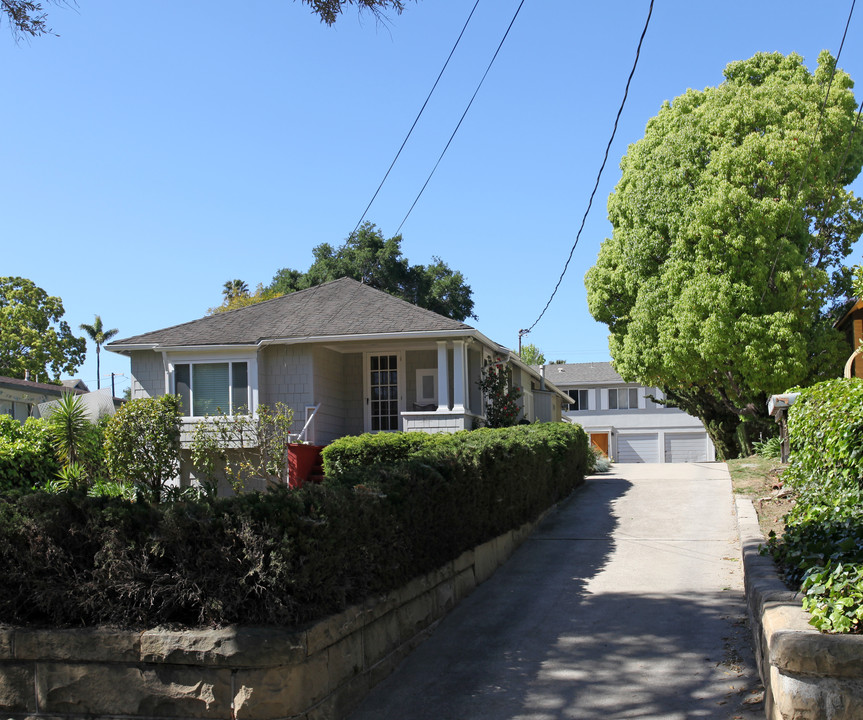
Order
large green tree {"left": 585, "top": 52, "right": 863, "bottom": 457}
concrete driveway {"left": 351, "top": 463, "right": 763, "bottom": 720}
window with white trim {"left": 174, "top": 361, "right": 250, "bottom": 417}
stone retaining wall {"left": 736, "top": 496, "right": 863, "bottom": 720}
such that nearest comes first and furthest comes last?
stone retaining wall {"left": 736, "top": 496, "right": 863, "bottom": 720}
concrete driveway {"left": 351, "top": 463, "right": 763, "bottom": 720}
window with white trim {"left": 174, "top": 361, "right": 250, "bottom": 417}
large green tree {"left": 585, "top": 52, "right": 863, "bottom": 457}

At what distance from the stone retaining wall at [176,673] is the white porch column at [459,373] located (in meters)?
13.0

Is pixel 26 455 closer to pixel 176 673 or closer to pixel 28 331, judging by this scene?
pixel 176 673

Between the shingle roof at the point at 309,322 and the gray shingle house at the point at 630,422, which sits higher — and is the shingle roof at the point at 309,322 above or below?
above

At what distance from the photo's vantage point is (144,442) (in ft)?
54.3

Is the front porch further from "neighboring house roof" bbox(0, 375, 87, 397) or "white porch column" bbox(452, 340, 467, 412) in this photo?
"neighboring house roof" bbox(0, 375, 87, 397)

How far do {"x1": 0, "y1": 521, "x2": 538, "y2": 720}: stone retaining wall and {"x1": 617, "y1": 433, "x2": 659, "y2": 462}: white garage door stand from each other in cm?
4309

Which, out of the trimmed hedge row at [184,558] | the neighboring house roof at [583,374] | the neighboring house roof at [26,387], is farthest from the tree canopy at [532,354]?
the trimmed hedge row at [184,558]

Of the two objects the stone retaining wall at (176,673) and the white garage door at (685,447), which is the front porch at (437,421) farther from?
the white garage door at (685,447)

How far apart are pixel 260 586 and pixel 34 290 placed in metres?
48.2

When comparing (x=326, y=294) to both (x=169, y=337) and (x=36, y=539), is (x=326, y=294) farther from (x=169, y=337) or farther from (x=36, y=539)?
(x=36, y=539)

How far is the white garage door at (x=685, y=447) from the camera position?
150ft

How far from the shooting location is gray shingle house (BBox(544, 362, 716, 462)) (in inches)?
1817

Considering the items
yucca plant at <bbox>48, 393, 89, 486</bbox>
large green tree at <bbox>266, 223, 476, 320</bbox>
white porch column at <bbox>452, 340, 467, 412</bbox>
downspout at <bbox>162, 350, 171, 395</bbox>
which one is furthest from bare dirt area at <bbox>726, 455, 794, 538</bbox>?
large green tree at <bbox>266, 223, 476, 320</bbox>

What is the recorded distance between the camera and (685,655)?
257 inches
